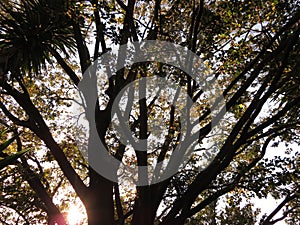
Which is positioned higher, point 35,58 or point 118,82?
point 118,82

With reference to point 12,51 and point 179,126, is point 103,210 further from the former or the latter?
point 12,51

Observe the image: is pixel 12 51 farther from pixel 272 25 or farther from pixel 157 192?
pixel 272 25

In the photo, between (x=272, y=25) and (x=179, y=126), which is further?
(x=179, y=126)

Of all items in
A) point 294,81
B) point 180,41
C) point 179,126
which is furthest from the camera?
point 179,126

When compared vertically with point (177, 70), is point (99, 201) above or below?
below

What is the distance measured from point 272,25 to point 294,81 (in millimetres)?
1601

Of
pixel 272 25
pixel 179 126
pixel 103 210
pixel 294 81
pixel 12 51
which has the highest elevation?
pixel 272 25

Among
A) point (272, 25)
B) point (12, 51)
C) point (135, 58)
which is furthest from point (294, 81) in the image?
point (12, 51)

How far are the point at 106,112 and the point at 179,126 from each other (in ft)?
8.24

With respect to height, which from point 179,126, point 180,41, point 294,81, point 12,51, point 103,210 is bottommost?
point 103,210

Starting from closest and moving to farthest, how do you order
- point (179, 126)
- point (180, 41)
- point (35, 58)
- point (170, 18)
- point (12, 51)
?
point (12, 51) < point (35, 58) < point (170, 18) < point (180, 41) < point (179, 126)

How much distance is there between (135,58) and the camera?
8719mm

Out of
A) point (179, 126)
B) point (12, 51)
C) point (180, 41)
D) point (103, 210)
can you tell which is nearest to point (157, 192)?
point (103, 210)

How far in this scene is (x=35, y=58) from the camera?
6.82 metres
